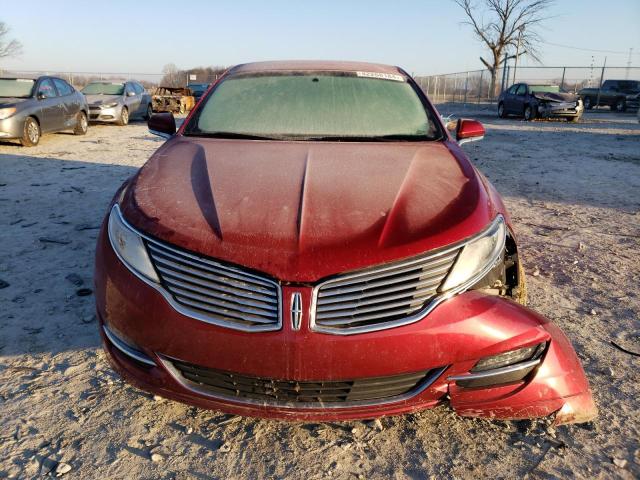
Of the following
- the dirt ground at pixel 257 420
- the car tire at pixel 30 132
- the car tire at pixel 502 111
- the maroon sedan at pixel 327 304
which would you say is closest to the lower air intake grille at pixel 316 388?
the maroon sedan at pixel 327 304

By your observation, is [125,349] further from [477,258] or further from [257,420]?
[477,258]

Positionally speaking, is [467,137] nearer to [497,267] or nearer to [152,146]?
[497,267]

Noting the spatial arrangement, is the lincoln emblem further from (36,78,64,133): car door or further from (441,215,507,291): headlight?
(36,78,64,133): car door

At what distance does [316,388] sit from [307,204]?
0.71m

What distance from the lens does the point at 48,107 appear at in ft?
33.3

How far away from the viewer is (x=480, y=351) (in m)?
1.71

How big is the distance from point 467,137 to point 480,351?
2.05 meters

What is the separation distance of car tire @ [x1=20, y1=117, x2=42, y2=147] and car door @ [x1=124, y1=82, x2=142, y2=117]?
5.02 metres

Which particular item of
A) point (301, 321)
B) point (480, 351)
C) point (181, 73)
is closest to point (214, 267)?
point (301, 321)

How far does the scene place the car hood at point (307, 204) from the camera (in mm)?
1738

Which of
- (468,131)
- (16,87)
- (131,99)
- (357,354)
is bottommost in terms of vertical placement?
(357,354)

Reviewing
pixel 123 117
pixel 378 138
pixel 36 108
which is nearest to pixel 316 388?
pixel 378 138

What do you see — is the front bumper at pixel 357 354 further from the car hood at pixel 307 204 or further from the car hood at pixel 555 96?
the car hood at pixel 555 96

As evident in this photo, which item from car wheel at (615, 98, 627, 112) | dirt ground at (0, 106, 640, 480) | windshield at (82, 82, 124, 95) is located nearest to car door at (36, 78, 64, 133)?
windshield at (82, 82, 124, 95)
